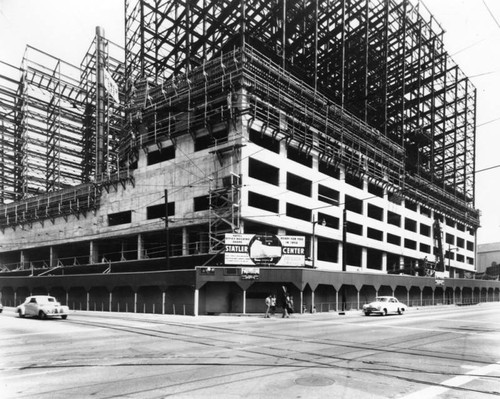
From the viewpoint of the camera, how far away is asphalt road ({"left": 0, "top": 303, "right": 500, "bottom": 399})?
869 cm

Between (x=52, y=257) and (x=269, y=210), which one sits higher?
(x=269, y=210)

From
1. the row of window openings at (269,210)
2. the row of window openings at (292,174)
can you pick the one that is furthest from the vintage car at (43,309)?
the row of window openings at (292,174)

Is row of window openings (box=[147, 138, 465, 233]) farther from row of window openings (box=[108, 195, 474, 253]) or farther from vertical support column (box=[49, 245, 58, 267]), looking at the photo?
vertical support column (box=[49, 245, 58, 267])

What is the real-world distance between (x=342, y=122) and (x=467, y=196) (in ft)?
188

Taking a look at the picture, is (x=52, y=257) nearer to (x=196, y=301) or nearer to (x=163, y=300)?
(x=163, y=300)

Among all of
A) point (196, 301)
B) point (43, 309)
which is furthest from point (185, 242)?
point (43, 309)

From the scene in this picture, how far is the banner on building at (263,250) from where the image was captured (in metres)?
37.6

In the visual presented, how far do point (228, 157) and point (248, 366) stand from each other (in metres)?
33.0

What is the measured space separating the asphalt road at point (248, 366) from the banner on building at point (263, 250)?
62.8 feet

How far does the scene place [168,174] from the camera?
48156mm

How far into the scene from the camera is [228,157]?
4303 cm

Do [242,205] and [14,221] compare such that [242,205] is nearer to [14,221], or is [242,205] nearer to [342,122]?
[342,122]

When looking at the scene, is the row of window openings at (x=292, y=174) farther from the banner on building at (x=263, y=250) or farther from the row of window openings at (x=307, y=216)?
the banner on building at (x=263, y=250)

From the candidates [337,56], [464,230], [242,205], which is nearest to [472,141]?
[464,230]
